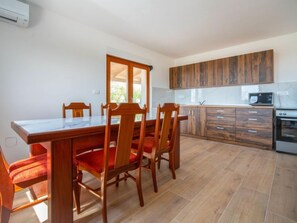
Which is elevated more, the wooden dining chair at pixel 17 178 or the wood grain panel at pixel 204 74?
the wood grain panel at pixel 204 74

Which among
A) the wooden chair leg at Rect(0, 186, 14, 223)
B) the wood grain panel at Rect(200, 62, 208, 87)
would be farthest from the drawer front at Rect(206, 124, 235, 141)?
the wooden chair leg at Rect(0, 186, 14, 223)

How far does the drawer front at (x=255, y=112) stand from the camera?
301 centimetres

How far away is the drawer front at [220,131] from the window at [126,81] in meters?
1.80

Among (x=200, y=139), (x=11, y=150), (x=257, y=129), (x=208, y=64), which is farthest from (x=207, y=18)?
(x=11, y=150)

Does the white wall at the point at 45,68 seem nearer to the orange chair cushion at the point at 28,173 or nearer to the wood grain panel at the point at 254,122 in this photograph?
the orange chair cushion at the point at 28,173

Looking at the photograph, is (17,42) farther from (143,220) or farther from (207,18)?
(207,18)

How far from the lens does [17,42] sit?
216 centimetres

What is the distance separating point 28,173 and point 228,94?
166 inches

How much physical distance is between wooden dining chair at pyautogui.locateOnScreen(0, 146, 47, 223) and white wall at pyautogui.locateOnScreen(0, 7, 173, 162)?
4.21 feet

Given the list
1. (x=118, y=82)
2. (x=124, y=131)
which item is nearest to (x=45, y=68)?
(x=118, y=82)

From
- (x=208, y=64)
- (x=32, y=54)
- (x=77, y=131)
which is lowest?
(x=77, y=131)

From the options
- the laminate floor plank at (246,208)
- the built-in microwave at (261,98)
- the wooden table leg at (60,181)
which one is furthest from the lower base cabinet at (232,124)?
the wooden table leg at (60,181)

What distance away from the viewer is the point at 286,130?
9.24 feet

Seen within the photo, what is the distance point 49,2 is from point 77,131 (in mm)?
2278
